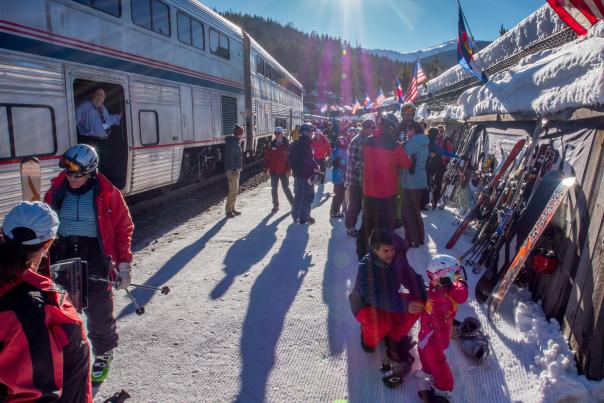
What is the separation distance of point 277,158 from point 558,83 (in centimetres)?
476

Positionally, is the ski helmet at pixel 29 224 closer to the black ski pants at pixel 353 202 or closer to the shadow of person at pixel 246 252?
the shadow of person at pixel 246 252

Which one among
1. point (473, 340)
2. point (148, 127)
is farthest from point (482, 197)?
point (148, 127)

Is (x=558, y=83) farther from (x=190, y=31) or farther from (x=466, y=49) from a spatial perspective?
(x=190, y=31)

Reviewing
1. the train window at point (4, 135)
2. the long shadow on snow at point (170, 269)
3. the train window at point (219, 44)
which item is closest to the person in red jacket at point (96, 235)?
the long shadow on snow at point (170, 269)

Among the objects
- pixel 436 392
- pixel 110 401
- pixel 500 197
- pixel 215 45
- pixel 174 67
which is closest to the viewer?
pixel 110 401

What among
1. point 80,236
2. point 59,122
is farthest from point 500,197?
point 59,122

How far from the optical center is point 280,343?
3416 mm

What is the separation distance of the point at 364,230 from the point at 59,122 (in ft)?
14.2

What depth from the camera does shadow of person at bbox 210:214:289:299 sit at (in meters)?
4.70

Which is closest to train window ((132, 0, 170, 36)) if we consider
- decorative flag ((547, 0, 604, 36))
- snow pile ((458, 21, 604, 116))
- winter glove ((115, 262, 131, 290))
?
winter glove ((115, 262, 131, 290))

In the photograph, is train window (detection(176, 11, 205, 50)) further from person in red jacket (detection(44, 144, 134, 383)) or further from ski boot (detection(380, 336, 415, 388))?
ski boot (detection(380, 336, 415, 388))

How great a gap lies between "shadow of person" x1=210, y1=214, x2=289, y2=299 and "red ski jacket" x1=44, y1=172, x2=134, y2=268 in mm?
1570

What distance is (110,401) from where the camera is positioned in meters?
2.29

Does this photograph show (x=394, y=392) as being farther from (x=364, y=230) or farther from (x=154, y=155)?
(x=154, y=155)
